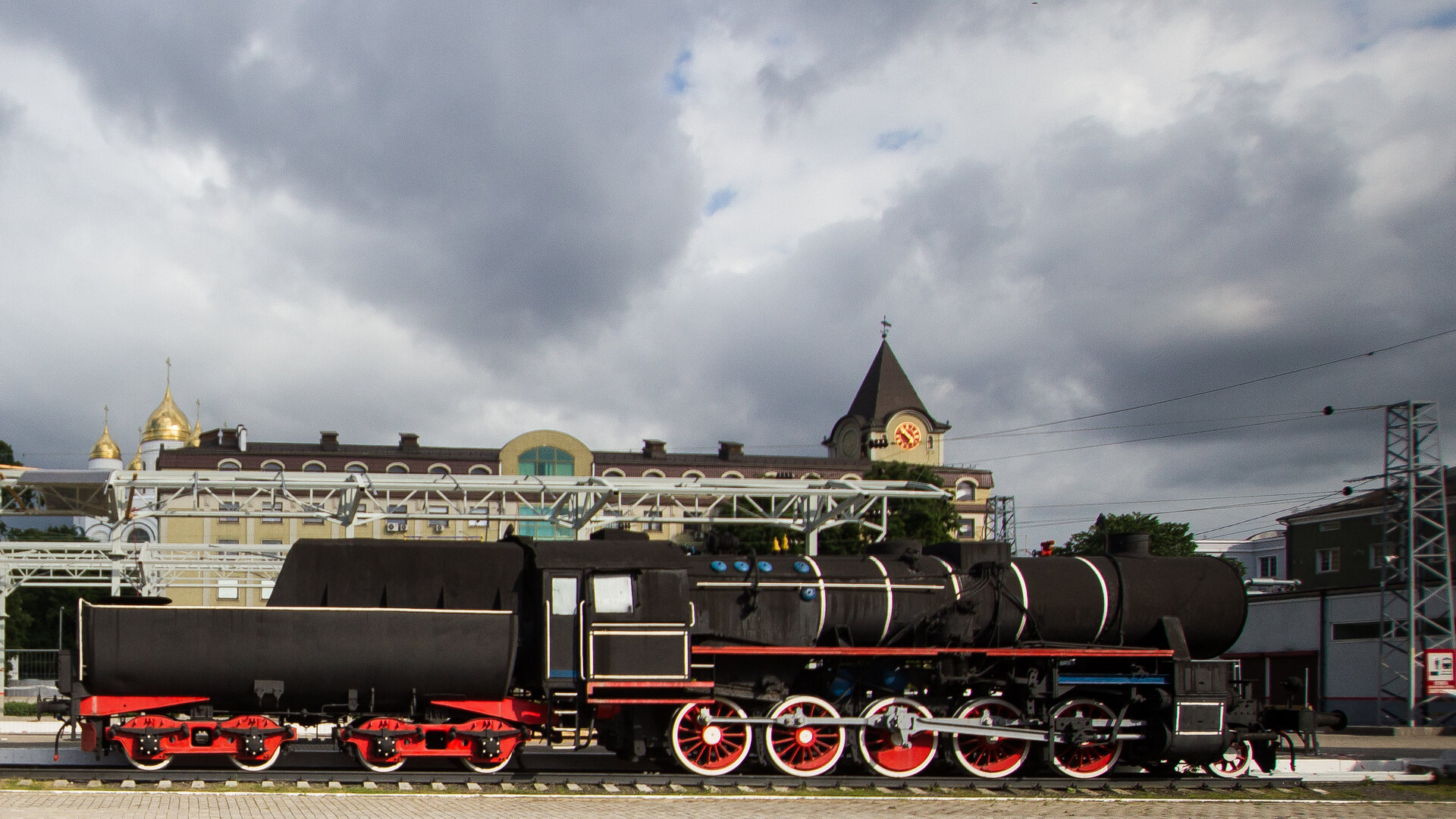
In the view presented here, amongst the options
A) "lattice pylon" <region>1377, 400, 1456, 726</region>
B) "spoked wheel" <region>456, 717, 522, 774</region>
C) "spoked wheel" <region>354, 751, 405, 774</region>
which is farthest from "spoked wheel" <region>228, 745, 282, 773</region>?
"lattice pylon" <region>1377, 400, 1456, 726</region>

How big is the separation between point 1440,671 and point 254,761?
17967 mm

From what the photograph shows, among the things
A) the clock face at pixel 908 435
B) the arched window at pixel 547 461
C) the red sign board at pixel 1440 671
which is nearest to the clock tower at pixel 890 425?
the clock face at pixel 908 435

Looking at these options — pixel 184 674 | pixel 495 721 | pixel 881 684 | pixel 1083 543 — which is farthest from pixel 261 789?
pixel 1083 543

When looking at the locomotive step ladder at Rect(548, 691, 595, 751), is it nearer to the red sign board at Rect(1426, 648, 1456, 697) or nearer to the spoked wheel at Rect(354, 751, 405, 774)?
the spoked wheel at Rect(354, 751, 405, 774)

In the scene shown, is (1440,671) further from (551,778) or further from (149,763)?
(149,763)

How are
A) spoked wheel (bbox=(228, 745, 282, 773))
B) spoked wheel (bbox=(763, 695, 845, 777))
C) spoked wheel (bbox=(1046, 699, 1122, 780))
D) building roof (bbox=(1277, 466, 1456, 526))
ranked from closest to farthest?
spoked wheel (bbox=(228, 745, 282, 773))
spoked wheel (bbox=(763, 695, 845, 777))
spoked wheel (bbox=(1046, 699, 1122, 780))
building roof (bbox=(1277, 466, 1456, 526))

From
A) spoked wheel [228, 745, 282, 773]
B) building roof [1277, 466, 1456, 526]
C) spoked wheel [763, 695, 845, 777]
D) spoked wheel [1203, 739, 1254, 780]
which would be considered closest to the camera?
spoked wheel [228, 745, 282, 773]

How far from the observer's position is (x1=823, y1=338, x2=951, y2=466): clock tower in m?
78.3

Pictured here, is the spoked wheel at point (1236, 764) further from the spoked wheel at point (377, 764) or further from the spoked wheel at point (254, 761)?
the spoked wheel at point (254, 761)

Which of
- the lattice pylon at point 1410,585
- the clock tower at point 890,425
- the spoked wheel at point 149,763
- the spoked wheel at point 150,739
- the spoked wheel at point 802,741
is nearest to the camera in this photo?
the spoked wheel at point 150,739

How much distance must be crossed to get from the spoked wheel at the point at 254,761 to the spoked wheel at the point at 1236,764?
11.6 metres

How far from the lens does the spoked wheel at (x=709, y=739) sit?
14.0 meters

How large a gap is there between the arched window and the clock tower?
2095cm

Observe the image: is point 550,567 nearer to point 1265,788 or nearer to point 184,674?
point 184,674
